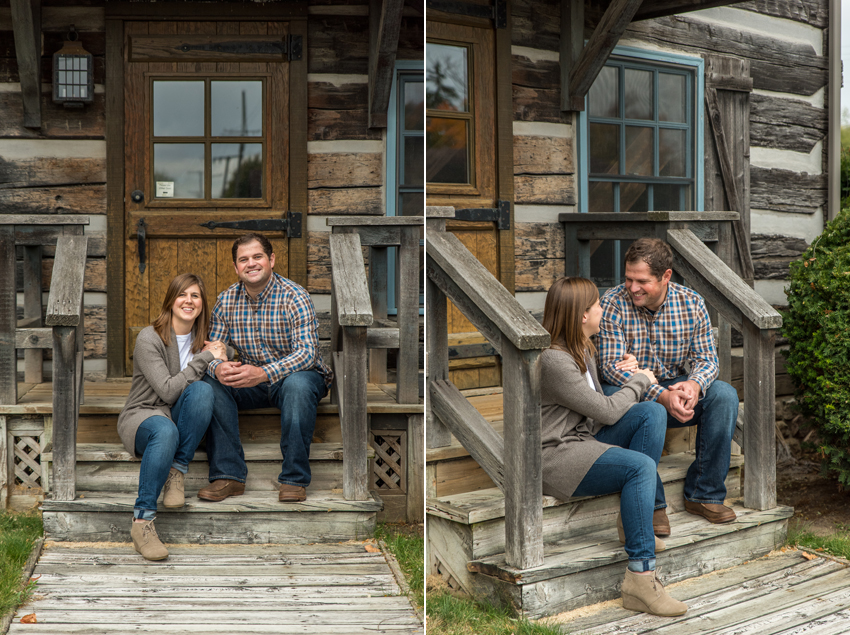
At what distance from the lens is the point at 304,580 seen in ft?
9.34

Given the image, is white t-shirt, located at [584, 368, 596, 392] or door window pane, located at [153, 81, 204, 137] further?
door window pane, located at [153, 81, 204, 137]

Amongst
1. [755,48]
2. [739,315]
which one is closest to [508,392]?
[739,315]

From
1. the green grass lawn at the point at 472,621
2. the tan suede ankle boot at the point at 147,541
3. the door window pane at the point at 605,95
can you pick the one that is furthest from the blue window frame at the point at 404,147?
the green grass lawn at the point at 472,621

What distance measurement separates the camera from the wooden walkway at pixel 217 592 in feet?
8.07

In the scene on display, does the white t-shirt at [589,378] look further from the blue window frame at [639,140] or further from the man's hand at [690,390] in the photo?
the blue window frame at [639,140]

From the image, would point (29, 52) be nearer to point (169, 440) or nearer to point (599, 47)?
point (169, 440)

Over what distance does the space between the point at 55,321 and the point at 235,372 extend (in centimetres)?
71

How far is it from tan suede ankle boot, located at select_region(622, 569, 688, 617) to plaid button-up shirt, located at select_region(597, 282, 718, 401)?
814 millimetres

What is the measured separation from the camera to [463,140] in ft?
13.7

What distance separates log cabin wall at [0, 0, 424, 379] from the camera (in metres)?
4.17

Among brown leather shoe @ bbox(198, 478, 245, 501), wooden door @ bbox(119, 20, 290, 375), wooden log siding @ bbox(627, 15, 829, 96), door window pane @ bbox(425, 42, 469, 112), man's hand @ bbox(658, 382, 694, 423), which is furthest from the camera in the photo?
wooden log siding @ bbox(627, 15, 829, 96)

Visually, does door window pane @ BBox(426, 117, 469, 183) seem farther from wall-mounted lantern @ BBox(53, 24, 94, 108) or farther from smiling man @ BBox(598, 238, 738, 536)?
wall-mounted lantern @ BBox(53, 24, 94, 108)

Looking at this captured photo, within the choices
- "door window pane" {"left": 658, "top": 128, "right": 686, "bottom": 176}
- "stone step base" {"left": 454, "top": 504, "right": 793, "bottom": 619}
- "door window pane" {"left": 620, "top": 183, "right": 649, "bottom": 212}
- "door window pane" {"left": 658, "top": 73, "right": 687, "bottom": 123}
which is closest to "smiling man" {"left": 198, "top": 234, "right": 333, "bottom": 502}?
"stone step base" {"left": 454, "top": 504, "right": 793, "bottom": 619}

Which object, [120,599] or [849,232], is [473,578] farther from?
[849,232]
